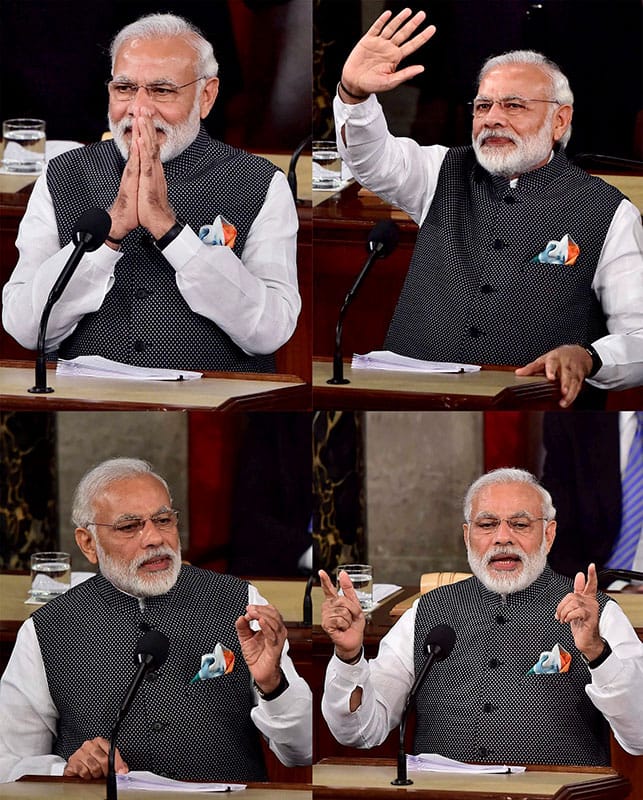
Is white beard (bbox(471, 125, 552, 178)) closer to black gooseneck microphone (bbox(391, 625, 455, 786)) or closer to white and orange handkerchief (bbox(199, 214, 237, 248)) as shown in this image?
white and orange handkerchief (bbox(199, 214, 237, 248))

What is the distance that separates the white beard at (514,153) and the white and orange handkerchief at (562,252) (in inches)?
7.4

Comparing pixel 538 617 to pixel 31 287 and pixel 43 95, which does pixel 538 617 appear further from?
pixel 43 95

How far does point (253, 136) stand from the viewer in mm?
3941

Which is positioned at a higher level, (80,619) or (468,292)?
(468,292)

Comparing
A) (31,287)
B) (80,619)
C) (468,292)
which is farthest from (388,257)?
(80,619)

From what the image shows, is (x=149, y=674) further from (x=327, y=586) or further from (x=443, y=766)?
(x=443, y=766)

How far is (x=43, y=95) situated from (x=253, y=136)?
1.65 ft

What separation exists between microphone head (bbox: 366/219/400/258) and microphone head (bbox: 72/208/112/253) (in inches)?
23.8

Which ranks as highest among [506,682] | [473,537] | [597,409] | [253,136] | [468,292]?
[253,136]

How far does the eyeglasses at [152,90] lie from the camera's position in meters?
3.89

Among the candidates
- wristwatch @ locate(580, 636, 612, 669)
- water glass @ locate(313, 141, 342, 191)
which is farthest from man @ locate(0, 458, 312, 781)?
water glass @ locate(313, 141, 342, 191)

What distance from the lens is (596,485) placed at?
398cm

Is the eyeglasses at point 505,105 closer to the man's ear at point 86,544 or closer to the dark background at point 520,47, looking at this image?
the dark background at point 520,47

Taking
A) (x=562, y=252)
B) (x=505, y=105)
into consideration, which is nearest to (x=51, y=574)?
(x=562, y=252)
